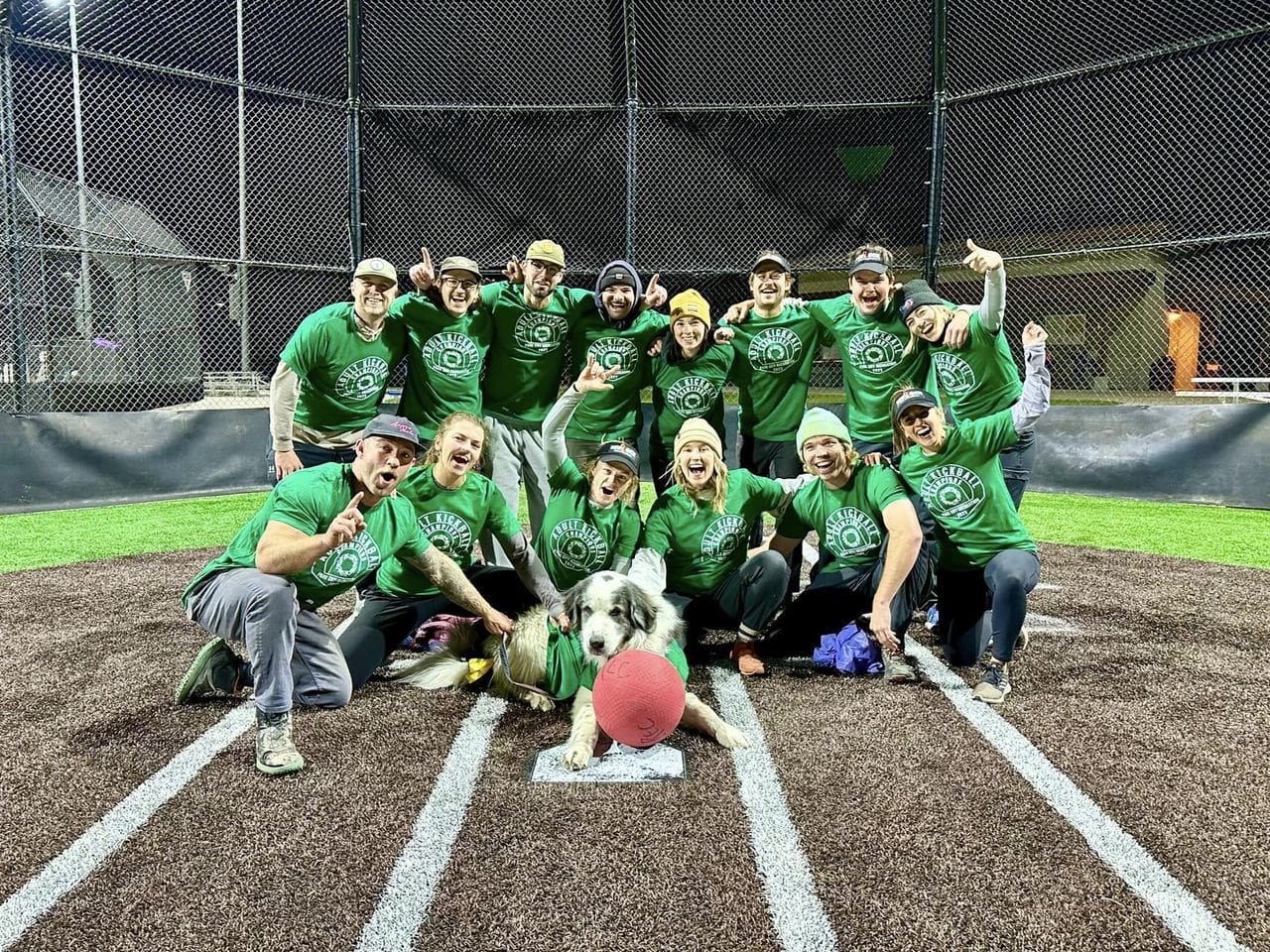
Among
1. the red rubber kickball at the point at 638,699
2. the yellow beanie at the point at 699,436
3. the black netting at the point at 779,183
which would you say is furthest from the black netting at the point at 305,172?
the red rubber kickball at the point at 638,699

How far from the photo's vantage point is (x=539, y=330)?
5.75m

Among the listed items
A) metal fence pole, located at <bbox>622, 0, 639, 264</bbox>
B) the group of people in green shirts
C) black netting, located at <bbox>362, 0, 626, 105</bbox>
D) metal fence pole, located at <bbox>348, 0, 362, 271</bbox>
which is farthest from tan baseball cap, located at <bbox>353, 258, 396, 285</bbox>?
black netting, located at <bbox>362, 0, 626, 105</bbox>

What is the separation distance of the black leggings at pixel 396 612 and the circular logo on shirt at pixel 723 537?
946mm

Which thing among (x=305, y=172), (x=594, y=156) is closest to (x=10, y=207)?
(x=305, y=172)

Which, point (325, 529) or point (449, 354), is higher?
point (449, 354)

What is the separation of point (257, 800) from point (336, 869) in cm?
63

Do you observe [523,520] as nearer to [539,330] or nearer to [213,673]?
[539,330]

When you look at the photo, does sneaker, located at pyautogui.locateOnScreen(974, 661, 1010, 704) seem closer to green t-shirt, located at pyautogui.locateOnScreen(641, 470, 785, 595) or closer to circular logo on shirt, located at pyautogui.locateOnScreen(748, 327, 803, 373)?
green t-shirt, located at pyautogui.locateOnScreen(641, 470, 785, 595)

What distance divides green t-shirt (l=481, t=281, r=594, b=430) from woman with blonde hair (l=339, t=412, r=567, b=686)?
1.36 meters

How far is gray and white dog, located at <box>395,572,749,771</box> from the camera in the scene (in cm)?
348

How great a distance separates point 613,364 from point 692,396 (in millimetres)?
564

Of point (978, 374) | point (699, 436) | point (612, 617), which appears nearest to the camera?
point (612, 617)

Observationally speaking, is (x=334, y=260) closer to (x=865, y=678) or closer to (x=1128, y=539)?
→ (x=865, y=678)

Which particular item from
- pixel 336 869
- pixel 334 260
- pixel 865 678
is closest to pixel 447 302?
pixel 865 678
